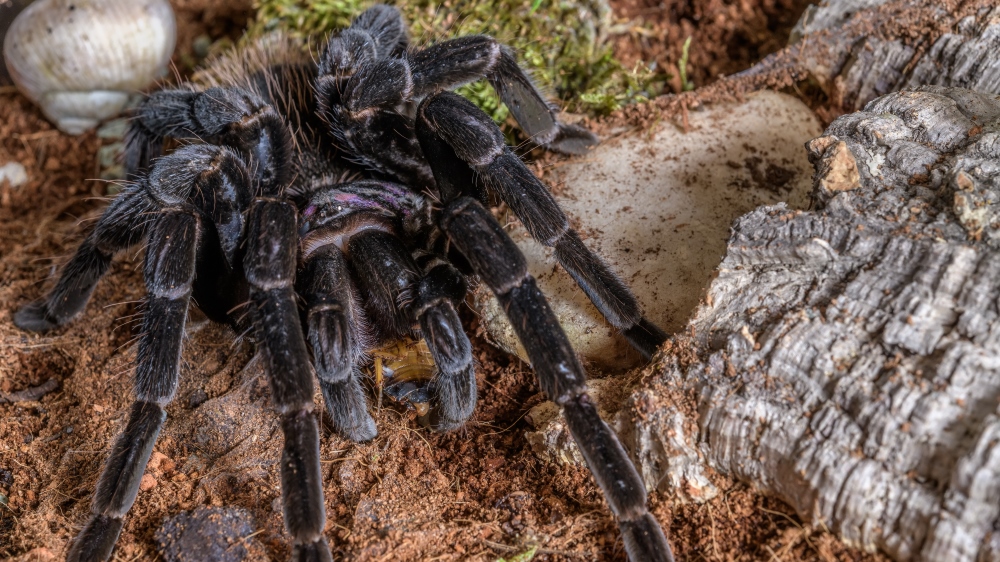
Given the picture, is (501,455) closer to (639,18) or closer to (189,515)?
(189,515)

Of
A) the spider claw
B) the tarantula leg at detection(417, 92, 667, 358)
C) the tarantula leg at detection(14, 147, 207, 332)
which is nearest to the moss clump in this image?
the tarantula leg at detection(417, 92, 667, 358)

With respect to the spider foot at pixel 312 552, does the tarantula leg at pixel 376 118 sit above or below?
above

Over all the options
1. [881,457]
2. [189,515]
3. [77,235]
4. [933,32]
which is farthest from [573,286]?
[77,235]

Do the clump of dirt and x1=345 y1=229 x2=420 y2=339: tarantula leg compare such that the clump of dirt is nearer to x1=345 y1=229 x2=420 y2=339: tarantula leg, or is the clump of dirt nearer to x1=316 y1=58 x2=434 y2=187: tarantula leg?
x1=316 y1=58 x2=434 y2=187: tarantula leg

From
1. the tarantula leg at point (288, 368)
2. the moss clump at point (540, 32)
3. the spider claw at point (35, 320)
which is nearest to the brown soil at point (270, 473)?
the spider claw at point (35, 320)

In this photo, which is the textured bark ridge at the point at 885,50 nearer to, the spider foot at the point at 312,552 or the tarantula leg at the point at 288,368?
the tarantula leg at the point at 288,368

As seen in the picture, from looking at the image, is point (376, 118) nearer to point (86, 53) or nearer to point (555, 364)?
point (555, 364)

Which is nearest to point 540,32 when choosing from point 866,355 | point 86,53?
point 86,53
